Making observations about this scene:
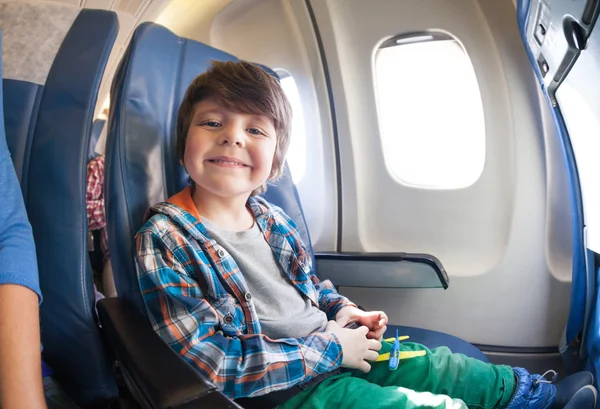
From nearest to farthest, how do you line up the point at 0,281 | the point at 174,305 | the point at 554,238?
the point at 0,281
the point at 174,305
the point at 554,238

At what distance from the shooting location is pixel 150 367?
81 cm

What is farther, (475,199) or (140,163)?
(475,199)

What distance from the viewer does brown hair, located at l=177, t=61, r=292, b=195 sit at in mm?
1194

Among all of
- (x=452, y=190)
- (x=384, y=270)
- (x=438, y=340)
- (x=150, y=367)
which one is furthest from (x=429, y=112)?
(x=150, y=367)

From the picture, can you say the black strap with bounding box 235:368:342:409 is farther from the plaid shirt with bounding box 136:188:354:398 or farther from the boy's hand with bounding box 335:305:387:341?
the boy's hand with bounding box 335:305:387:341

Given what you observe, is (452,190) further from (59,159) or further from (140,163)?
(59,159)

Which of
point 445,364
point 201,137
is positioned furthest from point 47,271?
point 445,364

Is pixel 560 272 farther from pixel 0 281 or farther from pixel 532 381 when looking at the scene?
Result: pixel 0 281

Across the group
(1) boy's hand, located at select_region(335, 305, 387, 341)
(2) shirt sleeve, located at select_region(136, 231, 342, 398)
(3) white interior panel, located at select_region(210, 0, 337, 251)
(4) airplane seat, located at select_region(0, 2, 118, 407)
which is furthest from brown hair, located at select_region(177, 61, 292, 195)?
(3) white interior panel, located at select_region(210, 0, 337, 251)

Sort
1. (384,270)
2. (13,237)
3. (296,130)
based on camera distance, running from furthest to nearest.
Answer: (296,130) < (384,270) < (13,237)

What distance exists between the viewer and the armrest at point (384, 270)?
1581 millimetres

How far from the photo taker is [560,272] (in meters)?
1.74

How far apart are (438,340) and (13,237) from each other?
4.06ft

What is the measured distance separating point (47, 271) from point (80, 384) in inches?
11.2
